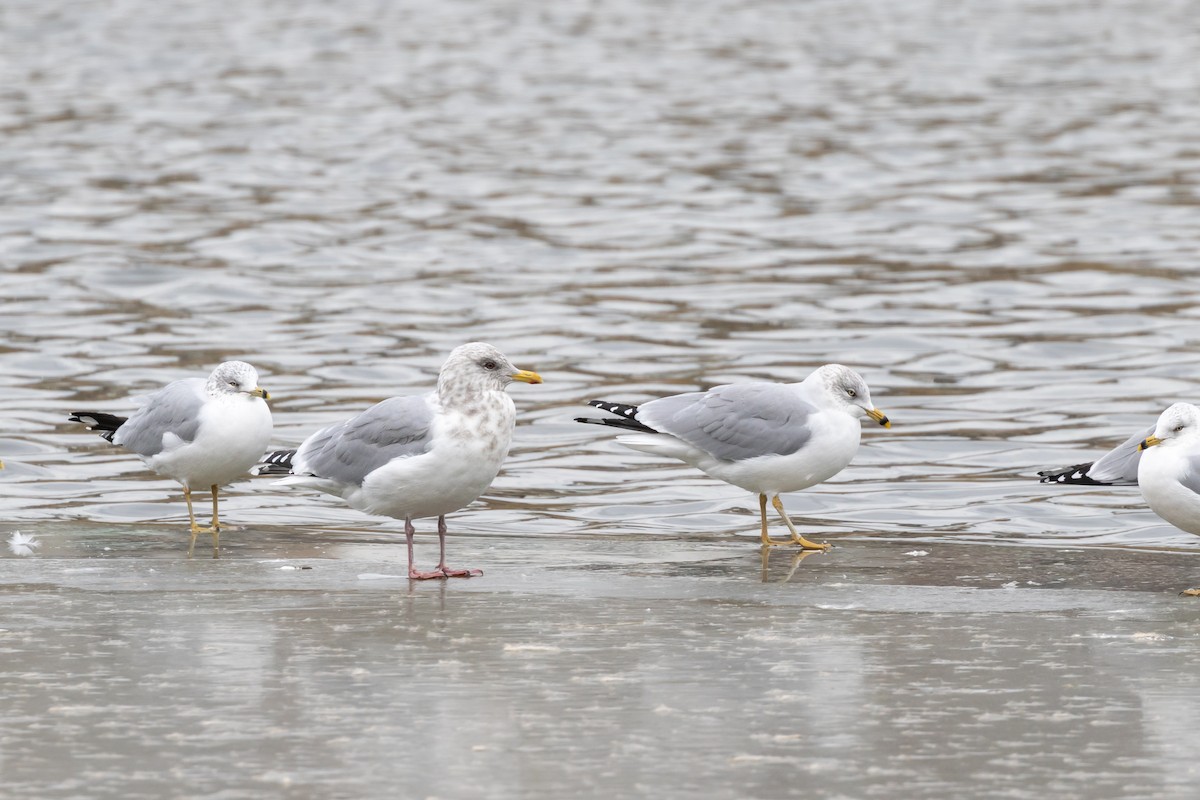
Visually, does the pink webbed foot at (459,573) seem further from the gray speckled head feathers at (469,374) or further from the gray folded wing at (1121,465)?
the gray folded wing at (1121,465)

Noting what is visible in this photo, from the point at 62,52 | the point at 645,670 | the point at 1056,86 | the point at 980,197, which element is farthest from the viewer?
the point at 62,52

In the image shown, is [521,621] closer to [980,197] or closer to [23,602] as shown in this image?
[23,602]

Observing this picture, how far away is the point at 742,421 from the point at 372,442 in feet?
5.38

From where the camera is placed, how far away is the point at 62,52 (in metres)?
30.8

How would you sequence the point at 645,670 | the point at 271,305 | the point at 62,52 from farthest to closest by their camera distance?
the point at 62,52 < the point at 271,305 < the point at 645,670

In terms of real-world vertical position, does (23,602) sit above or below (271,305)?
above

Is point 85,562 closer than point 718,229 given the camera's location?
Yes

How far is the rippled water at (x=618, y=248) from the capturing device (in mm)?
10344

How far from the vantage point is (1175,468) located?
286 inches

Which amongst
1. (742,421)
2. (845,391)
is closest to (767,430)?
(742,421)

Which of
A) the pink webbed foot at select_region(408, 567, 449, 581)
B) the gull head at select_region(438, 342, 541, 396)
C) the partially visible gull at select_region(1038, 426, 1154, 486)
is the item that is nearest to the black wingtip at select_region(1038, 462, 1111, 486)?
the partially visible gull at select_region(1038, 426, 1154, 486)

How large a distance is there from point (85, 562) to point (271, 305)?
754 cm

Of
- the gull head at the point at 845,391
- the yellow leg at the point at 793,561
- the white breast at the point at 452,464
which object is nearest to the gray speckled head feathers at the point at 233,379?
the white breast at the point at 452,464

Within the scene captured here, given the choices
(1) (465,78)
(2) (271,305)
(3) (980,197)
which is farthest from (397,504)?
(1) (465,78)
